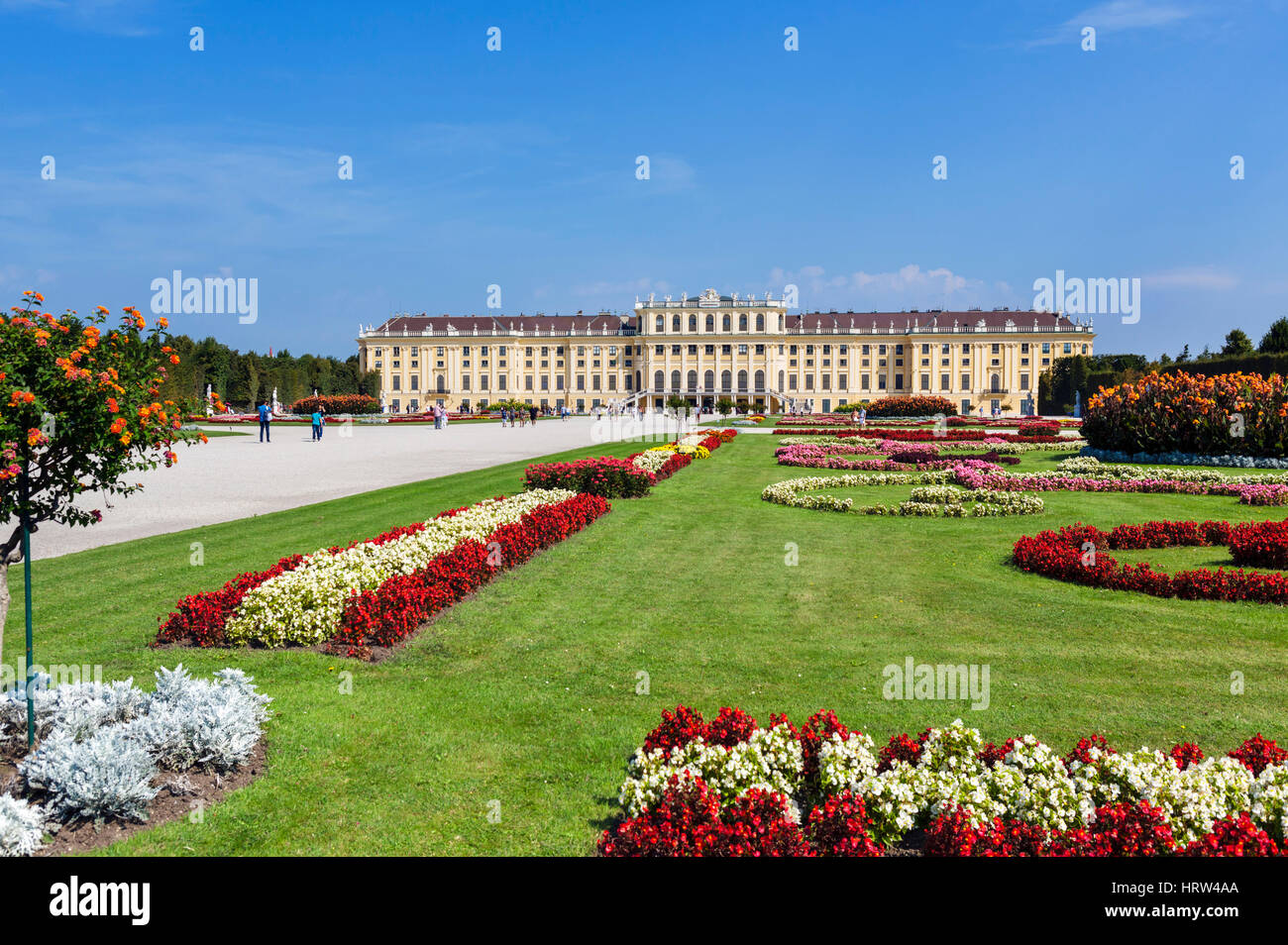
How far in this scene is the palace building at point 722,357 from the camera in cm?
9931

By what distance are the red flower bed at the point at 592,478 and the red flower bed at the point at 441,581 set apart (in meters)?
2.54

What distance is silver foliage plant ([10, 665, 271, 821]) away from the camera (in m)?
3.58

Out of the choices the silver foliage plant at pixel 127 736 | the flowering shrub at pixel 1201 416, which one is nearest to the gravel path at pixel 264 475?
the silver foliage plant at pixel 127 736

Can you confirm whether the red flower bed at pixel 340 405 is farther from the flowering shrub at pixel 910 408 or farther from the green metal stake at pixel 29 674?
the green metal stake at pixel 29 674

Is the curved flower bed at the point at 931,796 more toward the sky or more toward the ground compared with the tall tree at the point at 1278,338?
more toward the ground

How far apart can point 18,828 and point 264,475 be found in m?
15.7

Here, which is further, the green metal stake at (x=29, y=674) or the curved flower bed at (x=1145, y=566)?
the curved flower bed at (x=1145, y=566)

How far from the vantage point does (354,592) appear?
6.63m

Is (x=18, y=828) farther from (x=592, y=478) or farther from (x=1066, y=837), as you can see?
(x=592, y=478)

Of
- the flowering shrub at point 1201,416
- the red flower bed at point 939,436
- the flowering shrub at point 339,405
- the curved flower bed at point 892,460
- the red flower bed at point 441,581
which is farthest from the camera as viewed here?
the flowering shrub at point 339,405

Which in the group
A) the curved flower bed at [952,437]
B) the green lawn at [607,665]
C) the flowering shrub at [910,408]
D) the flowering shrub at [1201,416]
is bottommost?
the green lawn at [607,665]

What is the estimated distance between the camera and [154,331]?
421 cm

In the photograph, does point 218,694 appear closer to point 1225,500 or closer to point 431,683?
point 431,683
